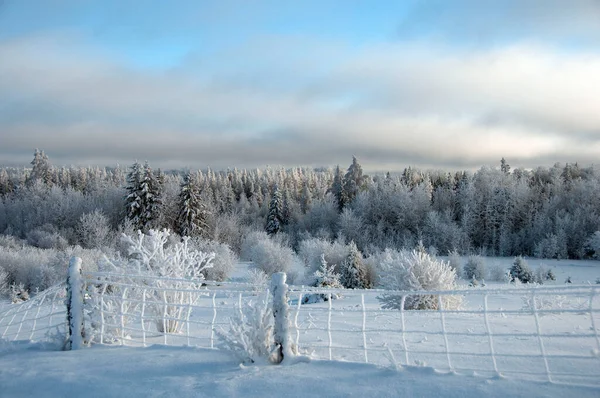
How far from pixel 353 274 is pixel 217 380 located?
2087cm

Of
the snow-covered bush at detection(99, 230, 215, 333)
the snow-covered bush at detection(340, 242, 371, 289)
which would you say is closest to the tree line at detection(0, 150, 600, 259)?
the snow-covered bush at detection(340, 242, 371, 289)

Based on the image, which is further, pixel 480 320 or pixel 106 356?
pixel 480 320

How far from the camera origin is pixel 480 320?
921 centimetres

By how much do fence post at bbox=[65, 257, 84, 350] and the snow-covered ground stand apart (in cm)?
47

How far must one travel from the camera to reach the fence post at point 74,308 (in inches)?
235

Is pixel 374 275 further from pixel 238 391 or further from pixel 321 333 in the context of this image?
pixel 238 391

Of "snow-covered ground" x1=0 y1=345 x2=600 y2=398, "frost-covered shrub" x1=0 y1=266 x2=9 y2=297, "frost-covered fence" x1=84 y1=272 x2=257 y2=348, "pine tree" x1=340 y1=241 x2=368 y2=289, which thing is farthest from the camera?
"frost-covered shrub" x1=0 y1=266 x2=9 y2=297

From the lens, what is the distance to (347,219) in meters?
46.9

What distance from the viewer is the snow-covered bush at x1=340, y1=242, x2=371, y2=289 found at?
2481 centimetres

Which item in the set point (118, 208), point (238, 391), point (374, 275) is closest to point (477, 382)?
point (238, 391)

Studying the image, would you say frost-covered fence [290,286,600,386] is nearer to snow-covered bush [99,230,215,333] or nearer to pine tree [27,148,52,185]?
snow-covered bush [99,230,215,333]

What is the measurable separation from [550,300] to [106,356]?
11341 mm

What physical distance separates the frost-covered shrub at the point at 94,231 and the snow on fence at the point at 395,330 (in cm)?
3348

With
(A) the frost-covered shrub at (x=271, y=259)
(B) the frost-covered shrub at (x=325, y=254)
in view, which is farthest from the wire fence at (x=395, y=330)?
(A) the frost-covered shrub at (x=271, y=259)
